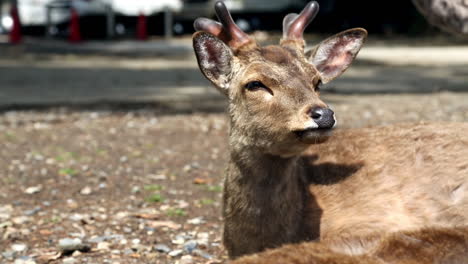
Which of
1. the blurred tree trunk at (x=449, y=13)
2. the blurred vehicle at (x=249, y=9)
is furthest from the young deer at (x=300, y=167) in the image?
the blurred vehicle at (x=249, y=9)

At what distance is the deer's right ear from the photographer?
19.7ft

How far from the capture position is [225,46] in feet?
19.8

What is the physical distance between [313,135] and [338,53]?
144 centimetres

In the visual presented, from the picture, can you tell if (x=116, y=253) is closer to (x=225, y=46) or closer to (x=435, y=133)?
(x=225, y=46)

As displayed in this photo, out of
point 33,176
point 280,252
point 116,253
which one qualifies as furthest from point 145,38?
point 280,252

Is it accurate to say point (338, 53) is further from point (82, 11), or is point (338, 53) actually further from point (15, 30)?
point (82, 11)

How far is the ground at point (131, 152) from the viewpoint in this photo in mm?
7219

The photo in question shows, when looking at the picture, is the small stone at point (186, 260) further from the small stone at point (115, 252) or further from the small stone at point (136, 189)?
the small stone at point (136, 189)

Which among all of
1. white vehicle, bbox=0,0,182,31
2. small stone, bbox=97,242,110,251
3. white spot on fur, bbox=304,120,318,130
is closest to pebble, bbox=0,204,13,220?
small stone, bbox=97,242,110,251

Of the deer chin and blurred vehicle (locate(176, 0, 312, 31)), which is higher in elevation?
the deer chin

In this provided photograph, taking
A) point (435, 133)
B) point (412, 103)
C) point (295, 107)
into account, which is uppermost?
point (295, 107)

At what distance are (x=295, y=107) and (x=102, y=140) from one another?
6.63 meters

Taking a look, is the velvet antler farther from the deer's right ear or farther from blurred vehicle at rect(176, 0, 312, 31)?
blurred vehicle at rect(176, 0, 312, 31)

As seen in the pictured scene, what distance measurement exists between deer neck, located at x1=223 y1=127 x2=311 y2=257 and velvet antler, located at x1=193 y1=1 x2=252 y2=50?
0.85m
